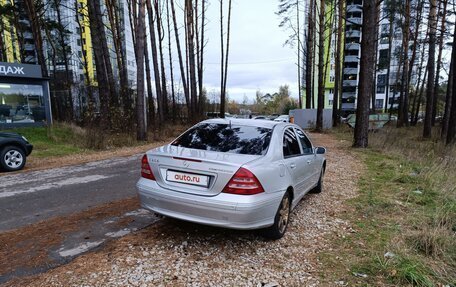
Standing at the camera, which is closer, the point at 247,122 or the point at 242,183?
the point at 242,183

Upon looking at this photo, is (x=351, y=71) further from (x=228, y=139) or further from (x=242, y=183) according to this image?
(x=242, y=183)

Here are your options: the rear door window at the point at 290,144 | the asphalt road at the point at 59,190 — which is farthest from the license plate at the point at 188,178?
the asphalt road at the point at 59,190

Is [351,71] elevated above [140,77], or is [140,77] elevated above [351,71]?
[351,71]

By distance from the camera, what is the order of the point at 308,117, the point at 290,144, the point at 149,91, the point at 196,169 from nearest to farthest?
1. the point at 196,169
2. the point at 290,144
3. the point at 149,91
4. the point at 308,117

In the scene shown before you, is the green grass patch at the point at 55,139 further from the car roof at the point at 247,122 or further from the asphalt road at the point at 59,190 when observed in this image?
the car roof at the point at 247,122

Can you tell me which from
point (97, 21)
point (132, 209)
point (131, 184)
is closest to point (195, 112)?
point (97, 21)

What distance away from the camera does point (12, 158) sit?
8344mm

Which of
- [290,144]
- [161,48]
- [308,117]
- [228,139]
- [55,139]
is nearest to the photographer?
[228,139]

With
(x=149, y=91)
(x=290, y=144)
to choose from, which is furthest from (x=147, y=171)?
(x=149, y=91)

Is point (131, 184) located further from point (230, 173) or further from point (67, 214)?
point (230, 173)

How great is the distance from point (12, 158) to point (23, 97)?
358 inches

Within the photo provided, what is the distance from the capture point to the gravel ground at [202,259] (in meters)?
2.93

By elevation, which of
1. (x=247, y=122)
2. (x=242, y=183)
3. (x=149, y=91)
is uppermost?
(x=149, y=91)

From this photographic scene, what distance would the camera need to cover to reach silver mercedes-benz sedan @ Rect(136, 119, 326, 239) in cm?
329
